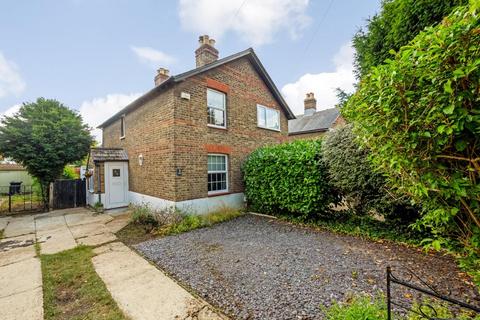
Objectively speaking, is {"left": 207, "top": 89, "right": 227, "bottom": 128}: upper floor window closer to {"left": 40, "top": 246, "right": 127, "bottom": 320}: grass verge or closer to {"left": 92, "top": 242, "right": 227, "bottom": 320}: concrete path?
{"left": 92, "top": 242, "right": 227, "bottom": 320}: concrete path

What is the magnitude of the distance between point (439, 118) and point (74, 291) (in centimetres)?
568

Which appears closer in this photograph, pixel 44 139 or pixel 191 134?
pixel 191 134

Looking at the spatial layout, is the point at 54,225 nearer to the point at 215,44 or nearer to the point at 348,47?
the point at 215,44

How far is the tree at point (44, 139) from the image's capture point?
11.1 metres

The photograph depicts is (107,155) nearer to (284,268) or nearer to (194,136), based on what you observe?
(194,136)

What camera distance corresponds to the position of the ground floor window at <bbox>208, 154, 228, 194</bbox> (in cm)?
912

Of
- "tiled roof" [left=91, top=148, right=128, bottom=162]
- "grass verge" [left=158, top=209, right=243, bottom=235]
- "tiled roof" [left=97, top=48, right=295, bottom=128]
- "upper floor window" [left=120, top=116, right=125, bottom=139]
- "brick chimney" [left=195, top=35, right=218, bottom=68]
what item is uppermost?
"brick chimney" [left=195, top=35, right=218, bottom=68]

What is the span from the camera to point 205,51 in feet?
33.9

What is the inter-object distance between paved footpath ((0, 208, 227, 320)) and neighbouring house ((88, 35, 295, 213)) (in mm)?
2701

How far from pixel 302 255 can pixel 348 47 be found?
8.63 metres

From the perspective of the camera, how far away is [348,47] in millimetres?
8578

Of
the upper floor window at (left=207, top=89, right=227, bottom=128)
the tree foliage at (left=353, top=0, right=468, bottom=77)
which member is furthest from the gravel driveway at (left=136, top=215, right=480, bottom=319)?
the tree foliage at (left=353, top=0, right=468, bottom=77)

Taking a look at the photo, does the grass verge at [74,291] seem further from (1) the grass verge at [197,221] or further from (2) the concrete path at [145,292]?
(1) the grass verge at [197,221]

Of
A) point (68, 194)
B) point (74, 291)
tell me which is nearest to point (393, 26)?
point (74, 291)
